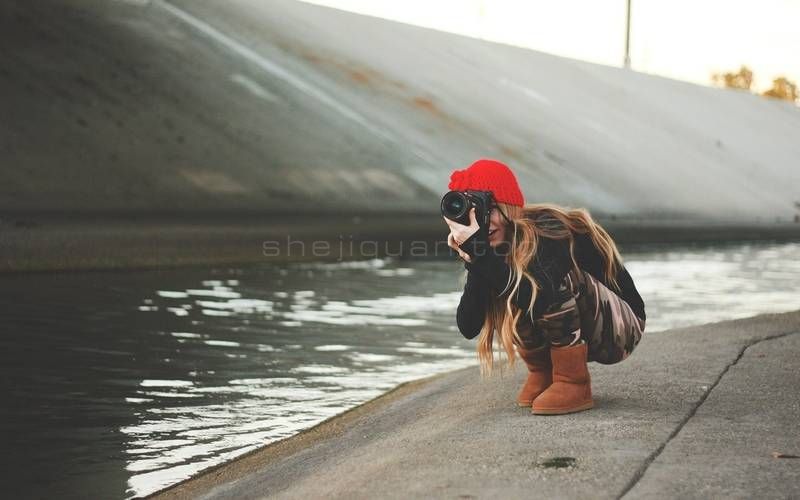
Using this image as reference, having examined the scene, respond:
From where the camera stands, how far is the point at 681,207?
27.1 meters

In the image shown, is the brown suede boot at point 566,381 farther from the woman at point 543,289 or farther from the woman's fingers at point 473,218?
the woman's fingers at point 473,218

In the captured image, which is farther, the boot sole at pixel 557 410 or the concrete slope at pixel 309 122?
the concrete slope at pixel 309 122

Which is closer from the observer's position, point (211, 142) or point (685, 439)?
point (685, 439)

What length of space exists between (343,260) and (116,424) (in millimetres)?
9208

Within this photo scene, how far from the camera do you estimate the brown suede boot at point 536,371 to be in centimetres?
381

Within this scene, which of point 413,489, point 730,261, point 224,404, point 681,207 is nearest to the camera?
point 413,489

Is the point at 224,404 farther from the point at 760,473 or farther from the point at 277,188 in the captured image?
the point at 277,188

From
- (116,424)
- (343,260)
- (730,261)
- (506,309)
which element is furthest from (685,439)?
(730,261)

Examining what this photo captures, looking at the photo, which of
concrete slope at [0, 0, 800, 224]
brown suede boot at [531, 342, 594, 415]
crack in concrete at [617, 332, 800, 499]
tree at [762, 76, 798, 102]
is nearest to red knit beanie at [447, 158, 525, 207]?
brown suede boot at [531, 342, 594, 415]

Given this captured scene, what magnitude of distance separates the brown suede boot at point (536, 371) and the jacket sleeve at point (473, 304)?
20 centimetres

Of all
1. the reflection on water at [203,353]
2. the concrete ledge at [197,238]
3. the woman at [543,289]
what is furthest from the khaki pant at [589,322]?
the concrete ledge at [197,238]

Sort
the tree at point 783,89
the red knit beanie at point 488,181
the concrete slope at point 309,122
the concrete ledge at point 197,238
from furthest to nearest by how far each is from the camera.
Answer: the tree at point 783,89 → the concrete slope at point 309,122 → the concrete ledge at point 197,238 → the red knit beanie at point 488,181

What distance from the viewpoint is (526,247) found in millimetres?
3545

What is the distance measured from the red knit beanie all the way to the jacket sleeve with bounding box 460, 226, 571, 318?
18 cm
